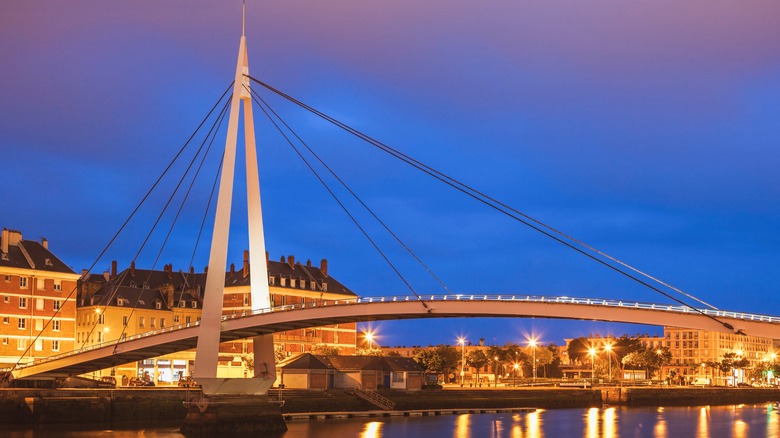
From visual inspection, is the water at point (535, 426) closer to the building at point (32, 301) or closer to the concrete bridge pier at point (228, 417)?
the concrete bridge pier at point (228, 417)

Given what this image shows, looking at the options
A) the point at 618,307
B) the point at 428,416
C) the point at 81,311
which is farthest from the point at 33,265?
the point at 618,307

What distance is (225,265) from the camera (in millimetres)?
50344

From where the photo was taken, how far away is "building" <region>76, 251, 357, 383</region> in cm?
9706

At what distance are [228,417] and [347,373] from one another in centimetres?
3195

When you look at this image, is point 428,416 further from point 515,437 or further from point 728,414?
point 728,414

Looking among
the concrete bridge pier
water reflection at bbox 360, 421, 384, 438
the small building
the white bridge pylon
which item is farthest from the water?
the small building

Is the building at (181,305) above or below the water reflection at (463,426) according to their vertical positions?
above

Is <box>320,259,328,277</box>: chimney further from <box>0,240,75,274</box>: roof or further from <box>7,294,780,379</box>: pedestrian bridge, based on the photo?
<box>7,294,780,379</box>: pedestrian bridge

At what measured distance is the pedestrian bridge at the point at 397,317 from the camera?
46969 mm

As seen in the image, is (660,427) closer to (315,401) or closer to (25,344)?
(315,401)

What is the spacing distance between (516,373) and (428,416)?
88.4m

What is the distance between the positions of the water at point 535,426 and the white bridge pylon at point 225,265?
3.37 meters

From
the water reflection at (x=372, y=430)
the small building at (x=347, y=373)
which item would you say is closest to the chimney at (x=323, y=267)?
the small building at (x=347, y=373)

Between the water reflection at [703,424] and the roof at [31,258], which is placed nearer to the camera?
the water reflection at [703,424]
